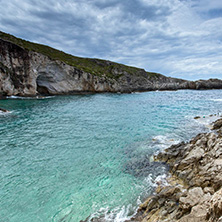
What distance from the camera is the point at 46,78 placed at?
6494 centimetres

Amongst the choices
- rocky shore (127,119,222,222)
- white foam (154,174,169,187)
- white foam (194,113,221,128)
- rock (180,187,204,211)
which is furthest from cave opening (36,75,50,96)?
rock (180,187,204,211)

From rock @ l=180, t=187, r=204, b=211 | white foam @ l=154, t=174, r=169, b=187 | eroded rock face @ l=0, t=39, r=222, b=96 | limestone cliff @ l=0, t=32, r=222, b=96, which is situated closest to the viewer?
rock @ l=180, t=187, r=204, b=211

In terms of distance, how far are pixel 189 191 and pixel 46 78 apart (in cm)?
6855

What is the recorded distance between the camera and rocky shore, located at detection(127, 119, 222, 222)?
464 cm

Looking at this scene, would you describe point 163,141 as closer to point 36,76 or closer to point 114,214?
point 114,214

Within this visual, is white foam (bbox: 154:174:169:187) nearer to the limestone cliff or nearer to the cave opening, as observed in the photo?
the limestone cliff

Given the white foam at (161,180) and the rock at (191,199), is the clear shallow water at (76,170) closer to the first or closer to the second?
the white foam at (161,180)

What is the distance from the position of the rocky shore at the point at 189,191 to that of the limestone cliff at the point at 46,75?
54.0 metres

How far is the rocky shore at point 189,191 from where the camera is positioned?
464 centimetres

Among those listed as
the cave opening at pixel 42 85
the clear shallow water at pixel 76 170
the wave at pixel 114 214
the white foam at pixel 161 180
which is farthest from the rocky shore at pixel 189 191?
the cave opening at pixel 42 85

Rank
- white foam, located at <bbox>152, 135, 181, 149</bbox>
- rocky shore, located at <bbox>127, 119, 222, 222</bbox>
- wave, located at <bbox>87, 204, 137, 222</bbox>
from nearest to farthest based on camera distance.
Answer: rocky shore, located at <bbox>127, 119, 222, 222</bbox>
wave, located at <bbox>87, 204, 137, 222</bbox>
white foam, located at <bbox>152, 135, 181, 149</bbox>

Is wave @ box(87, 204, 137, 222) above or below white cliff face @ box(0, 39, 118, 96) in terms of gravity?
below

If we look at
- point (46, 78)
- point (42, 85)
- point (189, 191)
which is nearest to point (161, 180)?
point (189, 191)

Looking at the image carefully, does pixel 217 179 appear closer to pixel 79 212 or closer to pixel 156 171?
pixel 156 171
